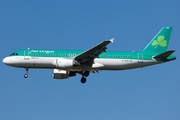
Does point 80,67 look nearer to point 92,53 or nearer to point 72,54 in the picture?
point 72,54

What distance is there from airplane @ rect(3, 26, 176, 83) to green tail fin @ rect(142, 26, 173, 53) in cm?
43

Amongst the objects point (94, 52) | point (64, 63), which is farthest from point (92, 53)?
point (64, 63)

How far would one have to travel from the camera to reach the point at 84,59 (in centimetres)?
4406

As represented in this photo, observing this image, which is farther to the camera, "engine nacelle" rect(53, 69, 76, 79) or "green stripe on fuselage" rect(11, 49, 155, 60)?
"engine nacelle" rect(53, 69, 76, 79)

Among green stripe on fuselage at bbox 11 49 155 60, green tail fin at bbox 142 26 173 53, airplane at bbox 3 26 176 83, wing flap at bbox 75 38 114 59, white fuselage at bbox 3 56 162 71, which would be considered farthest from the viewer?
green tail fin at bbox 142 26 173 53

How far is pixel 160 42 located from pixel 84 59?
12.4m

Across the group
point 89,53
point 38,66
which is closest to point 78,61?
point 89,53

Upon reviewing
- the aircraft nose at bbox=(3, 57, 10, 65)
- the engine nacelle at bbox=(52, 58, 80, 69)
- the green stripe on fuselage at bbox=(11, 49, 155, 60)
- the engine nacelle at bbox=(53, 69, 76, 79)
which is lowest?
the engine nacelle at bbox=(53, 69, 76, 79)

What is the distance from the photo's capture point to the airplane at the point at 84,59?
43625 mm

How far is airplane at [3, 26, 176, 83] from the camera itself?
143 feet

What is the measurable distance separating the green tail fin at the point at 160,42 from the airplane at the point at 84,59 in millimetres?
428

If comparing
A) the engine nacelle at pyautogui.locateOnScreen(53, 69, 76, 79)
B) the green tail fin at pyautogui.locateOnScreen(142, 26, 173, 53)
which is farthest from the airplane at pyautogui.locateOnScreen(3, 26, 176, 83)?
the green tail fin at pyautogui.locateOnScreen(142, 26, 173, 53)

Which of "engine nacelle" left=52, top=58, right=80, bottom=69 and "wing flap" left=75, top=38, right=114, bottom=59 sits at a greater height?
"wing flap" left=75, top=38, right=114, bottom=59

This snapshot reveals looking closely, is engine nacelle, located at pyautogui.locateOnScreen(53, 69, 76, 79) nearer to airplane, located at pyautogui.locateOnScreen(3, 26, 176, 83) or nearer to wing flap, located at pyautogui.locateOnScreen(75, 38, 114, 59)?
airplane, located at pyautogui.locateOnScreen(3, 26, 176, 83)
